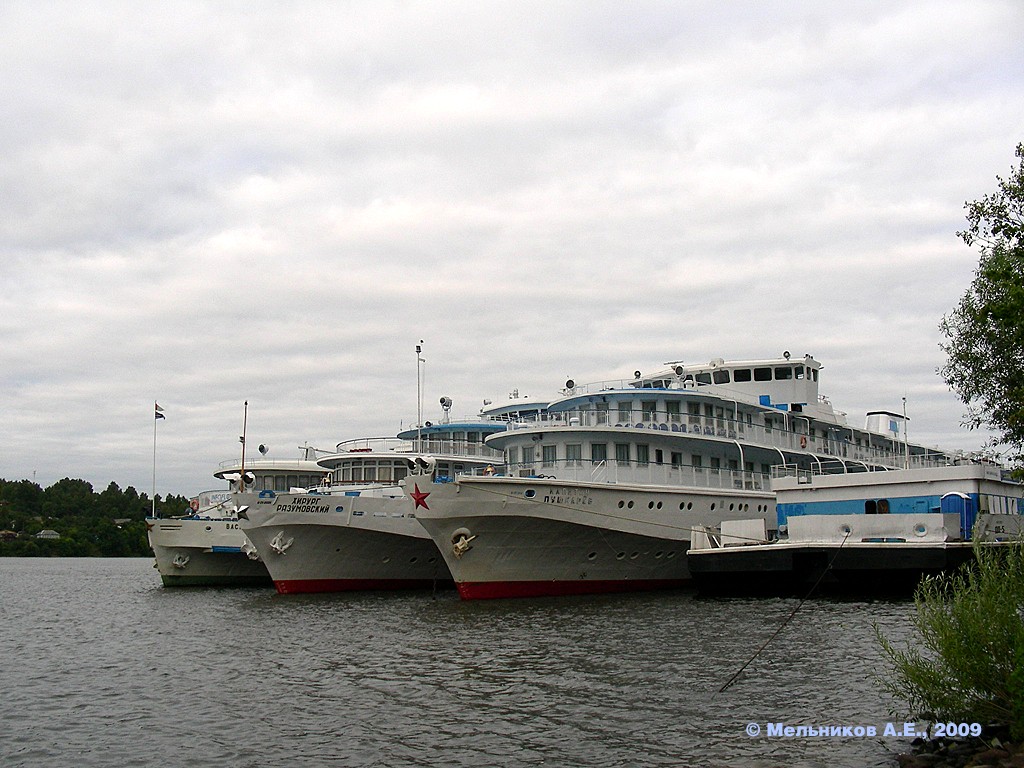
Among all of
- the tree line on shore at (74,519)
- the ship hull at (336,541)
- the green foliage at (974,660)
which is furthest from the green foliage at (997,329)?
the tree line on shore at (74,519)

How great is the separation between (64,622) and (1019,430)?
26.7 m

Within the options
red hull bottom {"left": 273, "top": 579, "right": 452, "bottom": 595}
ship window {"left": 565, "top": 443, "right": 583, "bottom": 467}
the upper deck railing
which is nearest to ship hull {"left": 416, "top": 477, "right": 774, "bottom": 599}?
ship window {"left": 565, "top": 443, "right": 583, "bottom": 467}

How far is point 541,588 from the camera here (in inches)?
1128

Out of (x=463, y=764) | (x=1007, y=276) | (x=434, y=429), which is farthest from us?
(x=434, y=429)

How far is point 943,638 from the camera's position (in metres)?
10.2

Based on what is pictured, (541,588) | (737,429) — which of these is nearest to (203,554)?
(541,588)

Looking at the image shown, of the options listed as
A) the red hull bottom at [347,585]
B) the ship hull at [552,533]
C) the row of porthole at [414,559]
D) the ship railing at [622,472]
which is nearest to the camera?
the ship hull at [552,533]

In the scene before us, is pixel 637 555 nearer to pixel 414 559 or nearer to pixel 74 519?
pixel 414 559

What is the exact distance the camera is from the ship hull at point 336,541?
33.3 meters

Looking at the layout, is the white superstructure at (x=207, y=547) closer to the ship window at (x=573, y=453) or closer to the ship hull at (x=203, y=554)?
the ship hull at (x=203, y=554)

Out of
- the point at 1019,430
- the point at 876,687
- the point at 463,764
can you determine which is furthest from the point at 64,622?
the point at 1019,430

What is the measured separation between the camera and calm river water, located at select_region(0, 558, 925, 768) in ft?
39.1

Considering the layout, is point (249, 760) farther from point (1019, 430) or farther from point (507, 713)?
point (1019, 430)

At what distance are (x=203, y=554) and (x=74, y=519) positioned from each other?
104 meters
